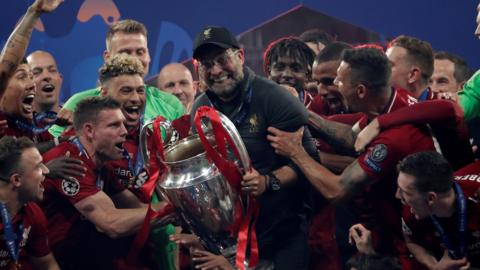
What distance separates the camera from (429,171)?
12.6ft

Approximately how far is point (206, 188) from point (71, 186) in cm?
90

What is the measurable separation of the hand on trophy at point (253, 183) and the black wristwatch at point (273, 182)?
0.10m

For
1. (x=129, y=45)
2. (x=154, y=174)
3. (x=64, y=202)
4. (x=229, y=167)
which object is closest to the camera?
(x=229, y=167)

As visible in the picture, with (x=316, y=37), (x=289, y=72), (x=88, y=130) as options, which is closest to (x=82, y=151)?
(x=88, y=130)

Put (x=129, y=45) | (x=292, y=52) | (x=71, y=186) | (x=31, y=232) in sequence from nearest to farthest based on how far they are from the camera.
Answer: (x=31, y=232)
(x=71, y=186)
(x=292, y=52)
(x=129, y=45)

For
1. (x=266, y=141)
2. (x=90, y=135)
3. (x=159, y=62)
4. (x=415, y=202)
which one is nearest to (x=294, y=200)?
(x=266, y=141)

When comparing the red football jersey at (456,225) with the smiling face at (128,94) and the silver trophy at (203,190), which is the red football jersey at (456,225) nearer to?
the silver trophy at (203,190)

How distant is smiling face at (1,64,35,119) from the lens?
177 inches

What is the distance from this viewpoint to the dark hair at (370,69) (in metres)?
4.19

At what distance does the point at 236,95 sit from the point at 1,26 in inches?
119

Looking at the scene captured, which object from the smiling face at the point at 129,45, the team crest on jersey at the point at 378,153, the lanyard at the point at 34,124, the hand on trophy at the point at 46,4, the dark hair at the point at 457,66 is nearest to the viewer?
the team crest on jersey at the point at 378,153

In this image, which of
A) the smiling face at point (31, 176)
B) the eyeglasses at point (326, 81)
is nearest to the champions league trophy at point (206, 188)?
the smiling face at point (31, 176)

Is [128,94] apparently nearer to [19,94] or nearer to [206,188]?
[19,94]

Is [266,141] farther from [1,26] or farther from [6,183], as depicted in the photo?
[1,26]
